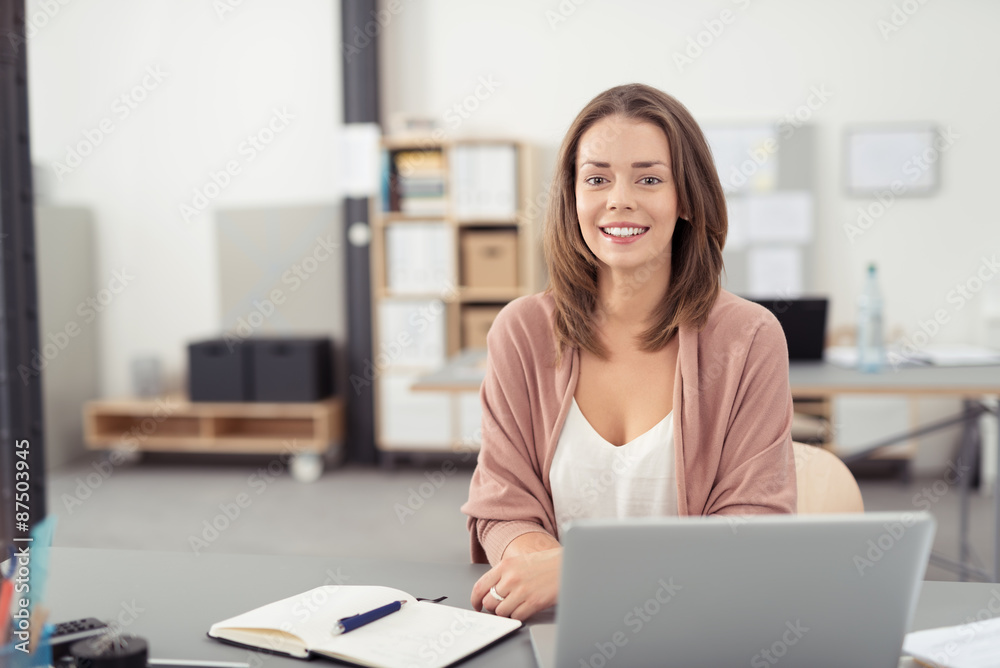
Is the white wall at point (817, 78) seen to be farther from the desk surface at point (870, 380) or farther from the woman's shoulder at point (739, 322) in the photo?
the woman's shoulder at point (739, 322)

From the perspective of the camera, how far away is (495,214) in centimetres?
445

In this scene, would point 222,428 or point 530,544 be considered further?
point 222,428

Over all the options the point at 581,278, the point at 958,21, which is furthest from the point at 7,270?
the point at 958,21

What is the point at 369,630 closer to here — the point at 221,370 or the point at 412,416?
the point at 412,416

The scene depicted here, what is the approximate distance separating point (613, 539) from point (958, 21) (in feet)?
14.3

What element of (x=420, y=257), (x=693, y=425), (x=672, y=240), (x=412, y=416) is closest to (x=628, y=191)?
(x=672, y=240)

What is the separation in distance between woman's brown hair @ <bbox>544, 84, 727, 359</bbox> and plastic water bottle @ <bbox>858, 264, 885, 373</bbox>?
1455mm

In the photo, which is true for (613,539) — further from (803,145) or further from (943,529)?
(803,145)

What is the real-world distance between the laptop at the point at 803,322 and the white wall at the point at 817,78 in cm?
168

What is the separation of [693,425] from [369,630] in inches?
23.7

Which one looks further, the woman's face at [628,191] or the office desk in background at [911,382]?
the office desk in background at [911,382]

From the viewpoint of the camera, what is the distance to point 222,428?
4.84 m

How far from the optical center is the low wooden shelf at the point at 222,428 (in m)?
4.61

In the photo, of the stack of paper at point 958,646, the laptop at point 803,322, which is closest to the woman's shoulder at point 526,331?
the stack of paper at point 958,646
